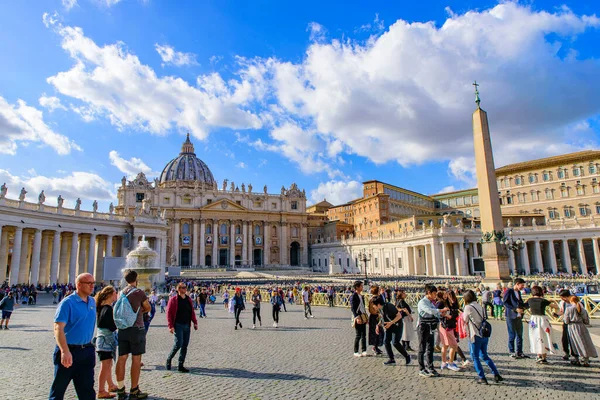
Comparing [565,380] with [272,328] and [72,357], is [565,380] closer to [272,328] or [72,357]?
[72,357]

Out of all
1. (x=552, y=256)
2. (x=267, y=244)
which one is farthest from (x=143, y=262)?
(x=267, y=244)

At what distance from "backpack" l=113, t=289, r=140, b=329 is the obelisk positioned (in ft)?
57.5

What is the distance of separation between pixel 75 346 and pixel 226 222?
74674 mm

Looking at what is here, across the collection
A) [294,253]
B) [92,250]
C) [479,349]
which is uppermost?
[294,253]

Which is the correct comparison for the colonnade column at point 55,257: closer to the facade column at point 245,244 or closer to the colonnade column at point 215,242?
the colonnade column at point 215,242

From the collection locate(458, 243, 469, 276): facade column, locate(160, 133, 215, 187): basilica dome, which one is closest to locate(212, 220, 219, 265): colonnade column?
locate(160, 133, 215, 187): basilica dome

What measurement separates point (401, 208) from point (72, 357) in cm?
7036

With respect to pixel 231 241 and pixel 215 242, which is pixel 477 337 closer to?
pixel 215 242

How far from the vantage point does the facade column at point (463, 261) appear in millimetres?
44875

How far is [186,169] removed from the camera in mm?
95938

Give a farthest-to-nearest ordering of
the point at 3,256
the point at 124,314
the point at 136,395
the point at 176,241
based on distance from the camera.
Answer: the point at 176,241, the point at 3,256, the point at 124,314, the point at 136,395

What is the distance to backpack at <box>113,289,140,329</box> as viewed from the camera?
5.69 metres

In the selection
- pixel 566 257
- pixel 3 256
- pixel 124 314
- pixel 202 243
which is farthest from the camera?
pixel 202 243

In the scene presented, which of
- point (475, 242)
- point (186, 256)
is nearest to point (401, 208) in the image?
point (475, 242)
